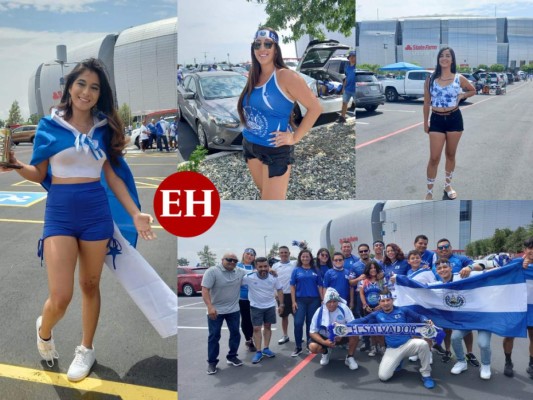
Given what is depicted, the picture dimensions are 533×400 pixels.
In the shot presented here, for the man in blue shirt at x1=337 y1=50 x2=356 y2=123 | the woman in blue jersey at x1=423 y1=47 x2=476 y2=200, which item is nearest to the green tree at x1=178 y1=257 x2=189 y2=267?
the man in blue shirt at x1=337 y1=50 x2=356 y2=123

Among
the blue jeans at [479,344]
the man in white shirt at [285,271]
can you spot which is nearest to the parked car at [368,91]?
the man in white shirt at [285,271]

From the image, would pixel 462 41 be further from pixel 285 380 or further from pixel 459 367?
pixel 285 380

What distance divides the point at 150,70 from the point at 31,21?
2.33ft

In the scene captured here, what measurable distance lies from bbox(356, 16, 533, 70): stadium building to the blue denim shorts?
1.36m

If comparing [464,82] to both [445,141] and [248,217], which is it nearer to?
[445,141]

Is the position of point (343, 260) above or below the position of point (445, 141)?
below

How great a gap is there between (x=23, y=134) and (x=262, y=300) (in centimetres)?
131

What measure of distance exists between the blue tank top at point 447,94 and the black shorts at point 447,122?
4 cm

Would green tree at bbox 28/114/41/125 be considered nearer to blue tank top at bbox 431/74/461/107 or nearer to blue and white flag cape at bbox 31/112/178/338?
blue and white flag cape at bbox 31/112/178/338

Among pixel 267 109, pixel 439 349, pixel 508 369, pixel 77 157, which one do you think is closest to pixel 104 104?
pixel 77 157

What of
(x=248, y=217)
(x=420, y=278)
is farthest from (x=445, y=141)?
(x=248, y=217)

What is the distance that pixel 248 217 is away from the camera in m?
2.58

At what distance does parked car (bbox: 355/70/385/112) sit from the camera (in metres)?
2.36

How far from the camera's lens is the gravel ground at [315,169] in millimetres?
2387
